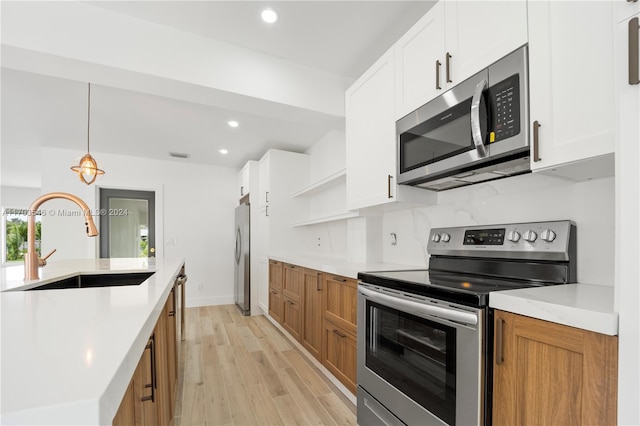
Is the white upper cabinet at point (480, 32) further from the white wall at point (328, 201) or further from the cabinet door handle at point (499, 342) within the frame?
the white wall at point (328, 201)

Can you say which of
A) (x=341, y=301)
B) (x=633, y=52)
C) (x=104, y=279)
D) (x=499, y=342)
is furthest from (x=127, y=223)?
(x=633, y=52)

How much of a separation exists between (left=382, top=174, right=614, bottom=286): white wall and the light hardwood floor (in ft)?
3.85

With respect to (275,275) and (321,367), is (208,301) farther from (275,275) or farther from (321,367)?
(321,367)

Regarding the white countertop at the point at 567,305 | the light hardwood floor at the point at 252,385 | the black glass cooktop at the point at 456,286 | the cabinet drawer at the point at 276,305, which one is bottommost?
the light hardwood floor at the point at 252,385

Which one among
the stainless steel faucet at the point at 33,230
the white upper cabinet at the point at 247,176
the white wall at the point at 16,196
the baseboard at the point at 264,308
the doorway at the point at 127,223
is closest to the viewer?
the stainless steel faucet at the point at 33,230

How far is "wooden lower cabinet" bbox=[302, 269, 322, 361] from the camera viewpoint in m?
2.58

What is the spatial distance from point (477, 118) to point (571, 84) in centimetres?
35

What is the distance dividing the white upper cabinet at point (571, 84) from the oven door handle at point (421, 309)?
63cm

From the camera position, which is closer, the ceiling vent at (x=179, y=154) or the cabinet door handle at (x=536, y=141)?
the cabinet door handle at (x=536, y=141)

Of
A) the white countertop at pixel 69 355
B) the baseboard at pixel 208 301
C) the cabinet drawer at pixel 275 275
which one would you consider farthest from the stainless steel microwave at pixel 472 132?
the baseboard at pixel 208 301

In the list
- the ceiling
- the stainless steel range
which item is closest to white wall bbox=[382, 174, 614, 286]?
the stainless steel range

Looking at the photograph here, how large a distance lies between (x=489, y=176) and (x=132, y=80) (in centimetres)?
227

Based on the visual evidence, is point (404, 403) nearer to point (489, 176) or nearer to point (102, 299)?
point (489, 176)

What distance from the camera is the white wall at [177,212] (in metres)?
4.61
